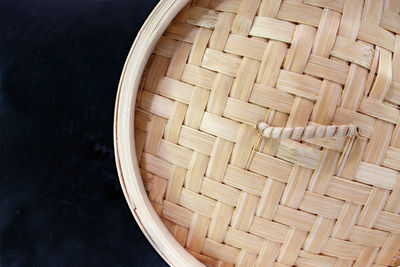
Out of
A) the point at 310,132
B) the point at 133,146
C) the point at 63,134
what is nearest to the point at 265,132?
the point at 310,132

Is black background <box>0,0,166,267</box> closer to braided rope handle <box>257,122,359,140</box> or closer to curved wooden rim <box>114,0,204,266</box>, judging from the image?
curved wooden rim <box>114,0,204,266</box>

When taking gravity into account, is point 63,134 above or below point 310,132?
below

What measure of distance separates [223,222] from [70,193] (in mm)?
447

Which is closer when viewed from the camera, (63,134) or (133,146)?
(133,146)

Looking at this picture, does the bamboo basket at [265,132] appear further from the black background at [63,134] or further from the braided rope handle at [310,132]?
the black background at [63,134]

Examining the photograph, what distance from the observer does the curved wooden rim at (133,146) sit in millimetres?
681

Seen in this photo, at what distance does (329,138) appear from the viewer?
0.63 metres

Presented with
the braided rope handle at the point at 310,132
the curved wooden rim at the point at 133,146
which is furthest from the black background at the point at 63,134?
the braided rope handle at the point at 310,132

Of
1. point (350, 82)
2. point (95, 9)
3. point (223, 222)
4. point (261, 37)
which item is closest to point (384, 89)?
point (350, 82)

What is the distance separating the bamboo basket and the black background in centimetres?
27

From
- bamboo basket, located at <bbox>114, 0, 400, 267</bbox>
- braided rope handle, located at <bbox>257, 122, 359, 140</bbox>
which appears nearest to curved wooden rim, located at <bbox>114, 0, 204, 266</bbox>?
bamboo basket, located at <bbox>114, 0, 400, 267</bbox>

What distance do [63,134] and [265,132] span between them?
0.54 metres

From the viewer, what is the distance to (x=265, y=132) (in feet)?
1.97

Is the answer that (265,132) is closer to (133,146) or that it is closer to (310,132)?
(310,132)
